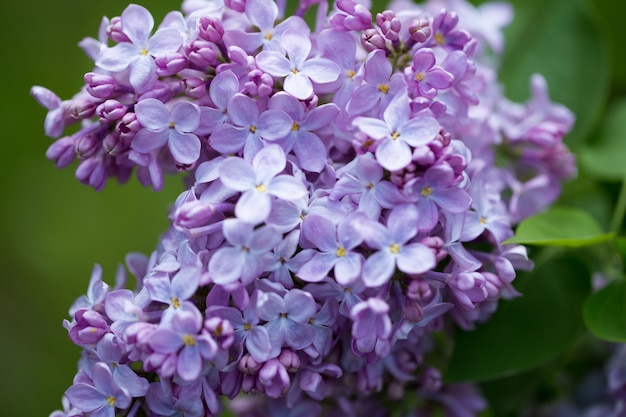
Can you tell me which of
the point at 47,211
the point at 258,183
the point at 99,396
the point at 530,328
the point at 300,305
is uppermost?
the point at 258,183

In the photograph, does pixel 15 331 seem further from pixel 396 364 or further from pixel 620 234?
pixel 620 234

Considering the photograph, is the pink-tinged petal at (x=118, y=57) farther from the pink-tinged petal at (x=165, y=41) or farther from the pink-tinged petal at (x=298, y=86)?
the pink-tinged petal at (x=298, y=86)

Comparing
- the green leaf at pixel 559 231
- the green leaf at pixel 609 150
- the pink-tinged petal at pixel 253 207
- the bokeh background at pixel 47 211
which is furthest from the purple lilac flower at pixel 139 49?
the bokeh background at pixel 47 211

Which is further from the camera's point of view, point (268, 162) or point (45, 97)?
point (45, 97)

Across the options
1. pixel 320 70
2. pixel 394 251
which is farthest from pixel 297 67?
pixel 394 251

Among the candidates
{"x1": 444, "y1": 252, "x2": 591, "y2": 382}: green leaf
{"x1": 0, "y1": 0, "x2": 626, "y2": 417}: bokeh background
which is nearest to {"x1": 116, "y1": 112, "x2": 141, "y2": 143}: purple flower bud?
{"x1": 444, "y1": 252, "x2": 591, "y2": 382}: green leaf

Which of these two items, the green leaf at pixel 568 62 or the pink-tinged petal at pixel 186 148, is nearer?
the pink-tinged petal at pixel 186 148

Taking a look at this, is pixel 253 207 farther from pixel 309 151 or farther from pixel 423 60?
pixel 423 60

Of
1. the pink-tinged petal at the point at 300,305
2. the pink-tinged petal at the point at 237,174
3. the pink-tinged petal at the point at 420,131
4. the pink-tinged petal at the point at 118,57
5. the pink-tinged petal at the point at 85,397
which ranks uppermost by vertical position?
the pink-tinged petal at the point at 118,57
